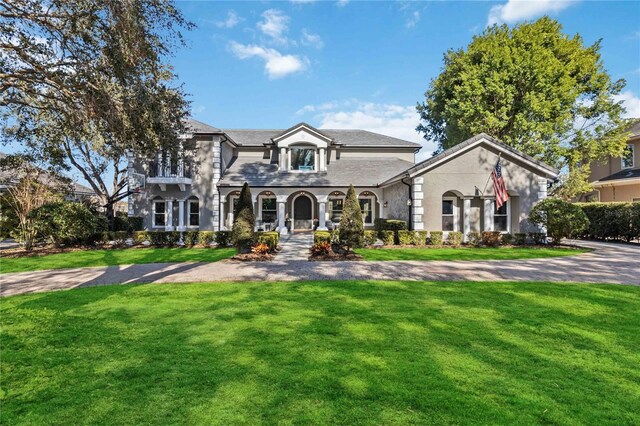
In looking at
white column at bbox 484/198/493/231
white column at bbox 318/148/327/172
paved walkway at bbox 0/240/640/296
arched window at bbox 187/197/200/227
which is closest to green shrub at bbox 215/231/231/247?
paved walkway at bbox 0/240/640/296

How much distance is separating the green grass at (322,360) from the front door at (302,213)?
69.8 feet

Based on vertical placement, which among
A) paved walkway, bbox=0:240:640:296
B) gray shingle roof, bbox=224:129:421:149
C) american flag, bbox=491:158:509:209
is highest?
gray shingle roof, bbox=224:129:421:149

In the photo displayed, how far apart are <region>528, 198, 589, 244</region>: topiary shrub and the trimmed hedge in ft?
16.7

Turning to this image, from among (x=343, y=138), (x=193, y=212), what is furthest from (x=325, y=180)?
(x=193, y=212)

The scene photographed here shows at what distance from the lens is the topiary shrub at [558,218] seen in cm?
1667

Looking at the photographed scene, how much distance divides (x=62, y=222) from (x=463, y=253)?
64.6ft

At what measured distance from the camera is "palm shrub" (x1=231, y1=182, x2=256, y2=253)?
1416 cm

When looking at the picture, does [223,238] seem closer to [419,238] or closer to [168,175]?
[168,175]

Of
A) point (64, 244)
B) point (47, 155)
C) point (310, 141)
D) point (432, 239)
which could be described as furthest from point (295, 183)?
point (47, 155)

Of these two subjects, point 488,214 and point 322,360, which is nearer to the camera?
point 322,360

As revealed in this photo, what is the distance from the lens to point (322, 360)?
4.28 meters

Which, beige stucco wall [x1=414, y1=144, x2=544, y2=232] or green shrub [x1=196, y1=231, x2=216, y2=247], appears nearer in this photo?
green shrub [x1=196, y1=231, x2=216, y2=247]

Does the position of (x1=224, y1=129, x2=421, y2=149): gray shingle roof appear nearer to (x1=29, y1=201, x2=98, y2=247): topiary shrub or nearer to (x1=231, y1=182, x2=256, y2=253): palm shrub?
(x1=29, y1=201, x2=98, y2=247): topiary shrub

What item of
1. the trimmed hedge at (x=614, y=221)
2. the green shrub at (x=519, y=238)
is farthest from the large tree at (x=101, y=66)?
the trimmed hedge at (x=614, y=221)
